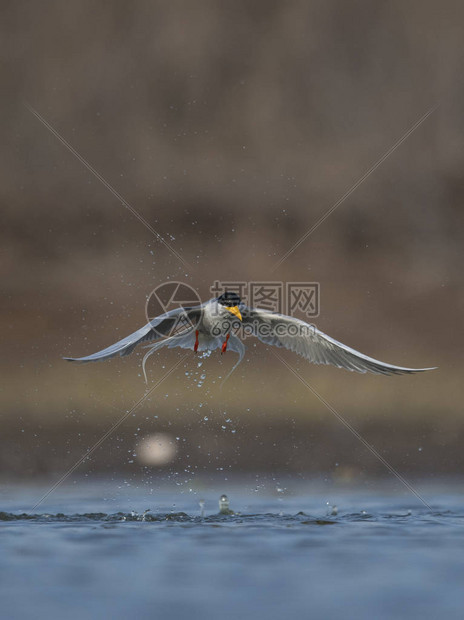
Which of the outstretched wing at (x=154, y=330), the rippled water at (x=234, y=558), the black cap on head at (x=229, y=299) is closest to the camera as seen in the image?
the rippled water at (x=234, y=558)

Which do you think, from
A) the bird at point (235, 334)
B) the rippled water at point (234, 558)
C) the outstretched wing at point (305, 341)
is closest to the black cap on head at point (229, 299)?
the bird at point (235, 334)

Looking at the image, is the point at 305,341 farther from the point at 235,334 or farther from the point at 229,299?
the point at 229,299

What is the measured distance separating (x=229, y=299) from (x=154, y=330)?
1058 millimetres

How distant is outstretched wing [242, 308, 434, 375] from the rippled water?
205 centimetres

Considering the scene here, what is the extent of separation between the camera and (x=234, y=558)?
31.4 feet

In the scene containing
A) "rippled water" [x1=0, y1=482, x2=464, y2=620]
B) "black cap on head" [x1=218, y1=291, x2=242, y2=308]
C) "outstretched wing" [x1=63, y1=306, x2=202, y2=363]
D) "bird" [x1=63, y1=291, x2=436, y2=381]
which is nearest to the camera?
"rippled water" [x1=0, y1=482, x2=464, y2=620]

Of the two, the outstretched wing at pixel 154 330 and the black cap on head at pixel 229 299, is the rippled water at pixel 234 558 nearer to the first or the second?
the outstretched wing at pixel 154 330

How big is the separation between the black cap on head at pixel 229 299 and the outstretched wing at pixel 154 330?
300 mm

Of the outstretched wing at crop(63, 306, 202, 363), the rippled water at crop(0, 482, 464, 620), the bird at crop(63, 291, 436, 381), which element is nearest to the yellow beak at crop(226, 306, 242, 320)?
the bird at crop(63, 291, 436, 381)

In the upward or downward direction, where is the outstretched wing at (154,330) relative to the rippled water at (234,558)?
upward

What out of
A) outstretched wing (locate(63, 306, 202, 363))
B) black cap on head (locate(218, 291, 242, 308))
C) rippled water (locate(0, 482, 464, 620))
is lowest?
rippled water (locate(0, 482, 464, 620))

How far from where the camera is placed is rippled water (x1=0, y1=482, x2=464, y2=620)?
8227mm

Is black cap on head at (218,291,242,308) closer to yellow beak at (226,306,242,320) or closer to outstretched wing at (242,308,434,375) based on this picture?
yellow beak at (226,306,242,320)

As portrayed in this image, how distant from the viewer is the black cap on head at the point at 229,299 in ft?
36.3
